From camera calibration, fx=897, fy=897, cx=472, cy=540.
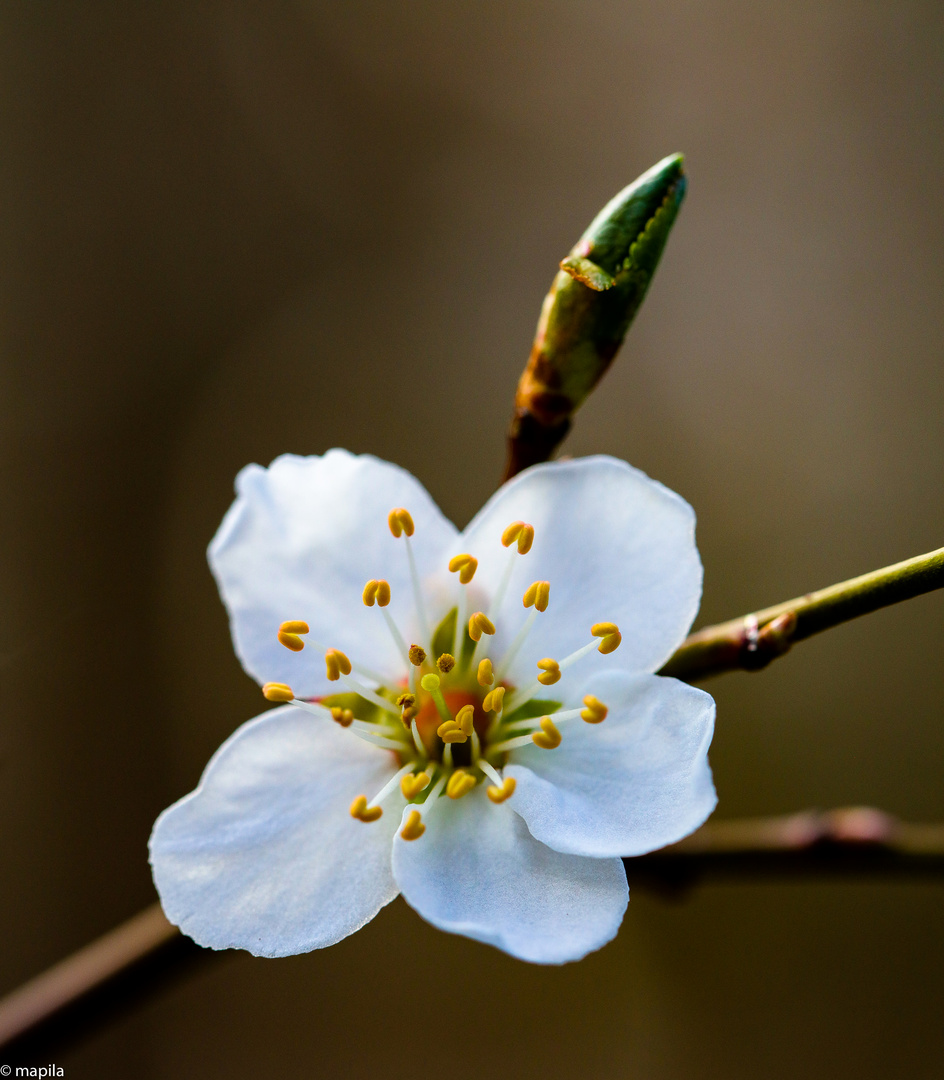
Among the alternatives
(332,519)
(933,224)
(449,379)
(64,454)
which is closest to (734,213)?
(933,224)

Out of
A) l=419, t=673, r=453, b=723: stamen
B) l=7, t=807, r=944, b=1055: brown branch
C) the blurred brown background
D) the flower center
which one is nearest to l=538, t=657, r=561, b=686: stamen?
the flower center

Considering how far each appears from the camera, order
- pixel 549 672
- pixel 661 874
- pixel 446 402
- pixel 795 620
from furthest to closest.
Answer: pixel 446 402
pixel 661 874
pixel 549 672
pixel 795 620

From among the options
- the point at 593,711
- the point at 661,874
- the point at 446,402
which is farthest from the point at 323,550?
the point at 446,402

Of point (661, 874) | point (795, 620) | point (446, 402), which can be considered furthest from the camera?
point (446, 402)

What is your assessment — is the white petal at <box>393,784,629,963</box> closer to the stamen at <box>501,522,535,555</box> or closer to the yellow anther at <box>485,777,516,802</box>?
→ the yellow anther at <box>485,777,516,802</box>

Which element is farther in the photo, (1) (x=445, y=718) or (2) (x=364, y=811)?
(1) (x=445, y=718)

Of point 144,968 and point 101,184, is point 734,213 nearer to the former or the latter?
point 101,184

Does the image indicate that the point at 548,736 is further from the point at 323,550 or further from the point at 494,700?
the point at 323,550

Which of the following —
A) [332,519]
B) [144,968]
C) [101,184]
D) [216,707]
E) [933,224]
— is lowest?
[216,707]
